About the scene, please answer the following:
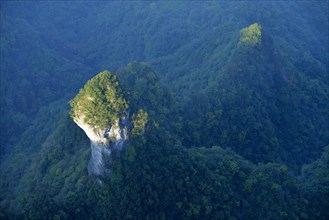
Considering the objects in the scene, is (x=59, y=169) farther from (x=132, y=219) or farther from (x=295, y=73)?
Answer: (x=295, y=73)

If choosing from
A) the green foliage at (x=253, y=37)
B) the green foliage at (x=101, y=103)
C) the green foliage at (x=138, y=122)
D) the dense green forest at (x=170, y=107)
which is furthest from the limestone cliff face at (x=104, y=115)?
the green foliage at (x=253, y=37)

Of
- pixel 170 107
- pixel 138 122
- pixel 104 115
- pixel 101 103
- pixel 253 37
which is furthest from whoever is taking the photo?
pixel 253 37

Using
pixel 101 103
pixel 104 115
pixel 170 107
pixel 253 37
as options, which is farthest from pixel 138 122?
pixel 253 37

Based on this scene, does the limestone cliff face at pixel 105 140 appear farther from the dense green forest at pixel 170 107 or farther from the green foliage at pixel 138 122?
the green foliage at pixel 138 122

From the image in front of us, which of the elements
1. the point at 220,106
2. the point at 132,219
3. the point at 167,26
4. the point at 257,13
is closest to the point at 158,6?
the point at 167,26

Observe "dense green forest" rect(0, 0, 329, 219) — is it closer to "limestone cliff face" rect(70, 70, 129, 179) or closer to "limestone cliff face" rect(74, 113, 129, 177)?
"limestone cliff face" rect(70, 70, 129, 179)

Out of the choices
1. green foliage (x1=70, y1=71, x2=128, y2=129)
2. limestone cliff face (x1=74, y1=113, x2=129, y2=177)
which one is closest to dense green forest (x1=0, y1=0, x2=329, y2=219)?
green foliage (x1=70, y1=71, x2=128, y2=129)

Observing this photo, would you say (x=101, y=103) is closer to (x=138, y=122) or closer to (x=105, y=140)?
(x=105, y=140)
